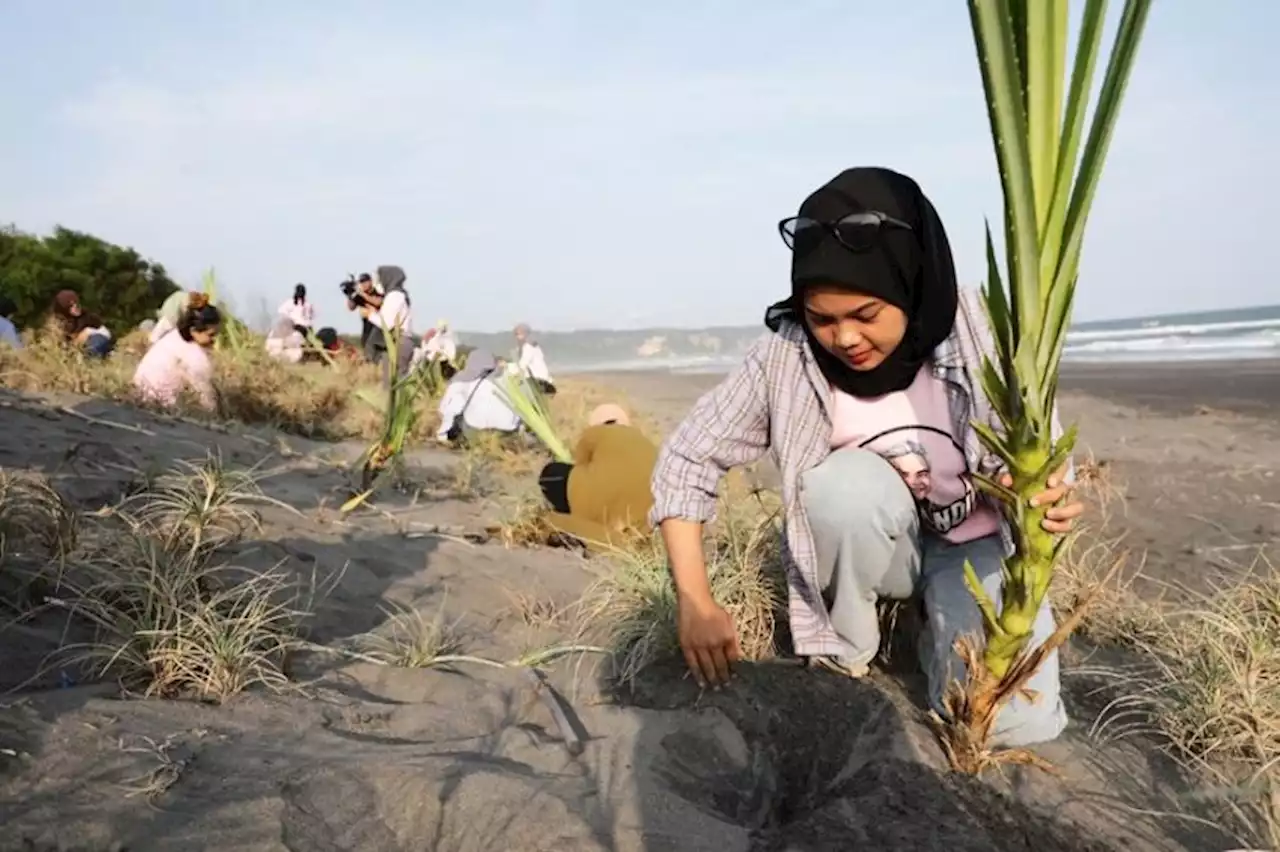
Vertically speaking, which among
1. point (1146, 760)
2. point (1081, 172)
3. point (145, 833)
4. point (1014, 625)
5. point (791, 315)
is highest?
point (1081, 172)

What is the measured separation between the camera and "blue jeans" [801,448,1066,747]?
6.05 ft

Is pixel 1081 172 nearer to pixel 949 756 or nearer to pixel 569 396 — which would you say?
pixel 949 756

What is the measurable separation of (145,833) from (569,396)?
30.8 feet

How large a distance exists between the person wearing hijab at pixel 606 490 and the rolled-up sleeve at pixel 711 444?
4.95 feet

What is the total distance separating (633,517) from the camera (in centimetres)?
356

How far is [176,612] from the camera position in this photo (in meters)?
1.82

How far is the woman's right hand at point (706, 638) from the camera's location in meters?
1.81

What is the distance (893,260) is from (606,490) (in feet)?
7.14

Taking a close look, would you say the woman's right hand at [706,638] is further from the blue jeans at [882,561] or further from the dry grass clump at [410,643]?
the dry grass clump at [410,643]

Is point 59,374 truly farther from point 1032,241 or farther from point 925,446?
point 1032,241

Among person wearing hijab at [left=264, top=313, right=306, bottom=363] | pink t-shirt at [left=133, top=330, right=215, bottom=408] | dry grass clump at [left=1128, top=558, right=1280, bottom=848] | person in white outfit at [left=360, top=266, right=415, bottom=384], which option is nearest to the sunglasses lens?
dry grass clump at [left=1128, top=558, right=1280, bottom=848]

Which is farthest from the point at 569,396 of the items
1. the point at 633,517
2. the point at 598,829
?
the point at 598,829

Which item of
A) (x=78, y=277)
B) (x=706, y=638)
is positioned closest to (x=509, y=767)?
(x=706, y=638)

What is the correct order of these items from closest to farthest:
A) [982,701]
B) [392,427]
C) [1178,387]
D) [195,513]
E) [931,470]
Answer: [982,701]
[931,470]
[195,513]
[392,427]
[1178,387]
